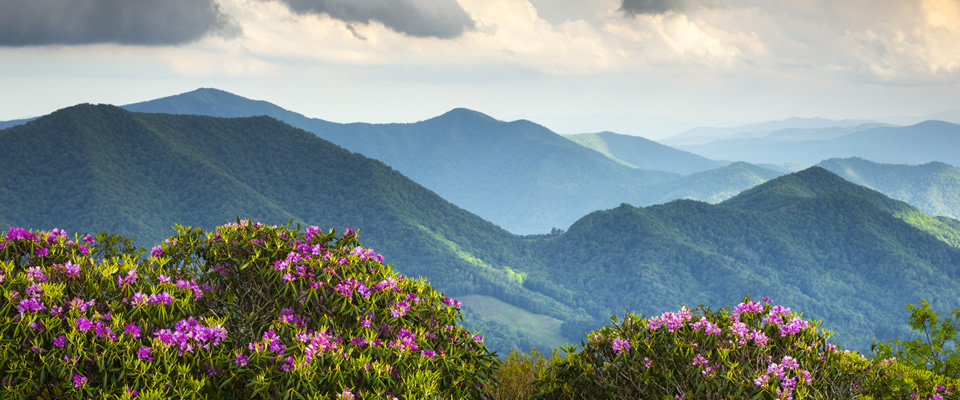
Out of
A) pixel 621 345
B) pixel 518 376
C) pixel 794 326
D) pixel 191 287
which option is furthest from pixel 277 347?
pixel 794 326

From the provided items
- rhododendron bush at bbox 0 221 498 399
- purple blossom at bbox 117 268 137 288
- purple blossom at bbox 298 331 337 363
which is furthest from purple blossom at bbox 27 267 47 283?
purple blossom at bbox 298 331 337 363

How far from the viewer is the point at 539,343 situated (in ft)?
573

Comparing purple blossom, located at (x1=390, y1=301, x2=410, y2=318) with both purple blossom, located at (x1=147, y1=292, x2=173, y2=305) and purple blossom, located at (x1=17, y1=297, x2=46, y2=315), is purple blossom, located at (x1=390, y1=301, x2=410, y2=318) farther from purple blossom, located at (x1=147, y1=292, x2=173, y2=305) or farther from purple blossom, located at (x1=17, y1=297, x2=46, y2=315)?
purple blossom, located at (x1=17, y1=297, x2=46, y2=315)

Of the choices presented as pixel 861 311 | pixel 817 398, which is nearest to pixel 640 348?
pixel 817 398

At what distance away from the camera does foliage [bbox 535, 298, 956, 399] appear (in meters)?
7.28

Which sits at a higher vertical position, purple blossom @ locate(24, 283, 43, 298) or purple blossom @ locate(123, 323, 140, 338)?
purple blossom @ locate(24, 283, 43, 298)

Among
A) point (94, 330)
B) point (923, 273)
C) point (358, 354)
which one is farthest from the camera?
point (923, 273)

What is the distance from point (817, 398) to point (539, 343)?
172 metres

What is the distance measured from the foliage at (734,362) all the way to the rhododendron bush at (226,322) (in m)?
1.72

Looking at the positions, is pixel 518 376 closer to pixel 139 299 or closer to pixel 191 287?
pixel 191 287

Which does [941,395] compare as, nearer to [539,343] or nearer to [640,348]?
[640,348]

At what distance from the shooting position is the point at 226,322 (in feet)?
23.8

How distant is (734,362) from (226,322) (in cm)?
576

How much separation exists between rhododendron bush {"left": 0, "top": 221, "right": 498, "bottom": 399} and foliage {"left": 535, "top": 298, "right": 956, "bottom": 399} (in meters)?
1.72
